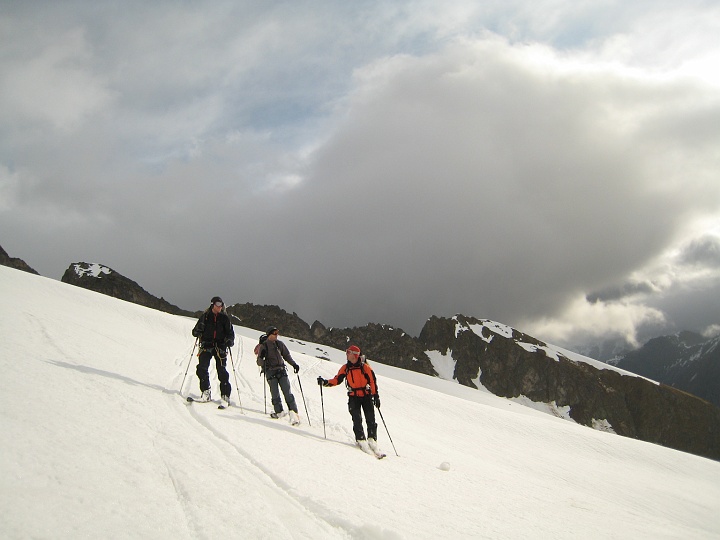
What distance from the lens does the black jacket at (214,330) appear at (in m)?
10.3

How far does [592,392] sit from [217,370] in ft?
601

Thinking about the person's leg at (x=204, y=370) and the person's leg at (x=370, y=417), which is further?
the person's leg at (x=204, y=370)

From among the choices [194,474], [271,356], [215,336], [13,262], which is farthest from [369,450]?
[13,262]

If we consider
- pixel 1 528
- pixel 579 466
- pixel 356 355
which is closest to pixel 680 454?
pixel 579 466

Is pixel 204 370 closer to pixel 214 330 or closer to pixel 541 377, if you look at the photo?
pixel 214 330

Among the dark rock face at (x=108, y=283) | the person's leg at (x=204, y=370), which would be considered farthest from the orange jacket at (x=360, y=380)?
the dark rock face at (x=108, y=283)

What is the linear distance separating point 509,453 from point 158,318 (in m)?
A: 25.1

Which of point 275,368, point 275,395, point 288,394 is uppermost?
point 275,368

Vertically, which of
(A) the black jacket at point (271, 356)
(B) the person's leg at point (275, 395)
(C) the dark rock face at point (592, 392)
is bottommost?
(C) the dark rock face at point (592, 392)

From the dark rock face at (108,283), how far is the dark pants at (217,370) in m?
134

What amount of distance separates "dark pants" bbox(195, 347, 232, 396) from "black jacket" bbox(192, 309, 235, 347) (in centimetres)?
22

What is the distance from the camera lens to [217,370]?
31.3 feet

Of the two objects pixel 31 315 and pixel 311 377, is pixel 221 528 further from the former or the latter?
pixel 311 377

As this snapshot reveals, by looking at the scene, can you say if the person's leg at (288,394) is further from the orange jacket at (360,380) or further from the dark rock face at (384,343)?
the dark rock face at (384,343)
